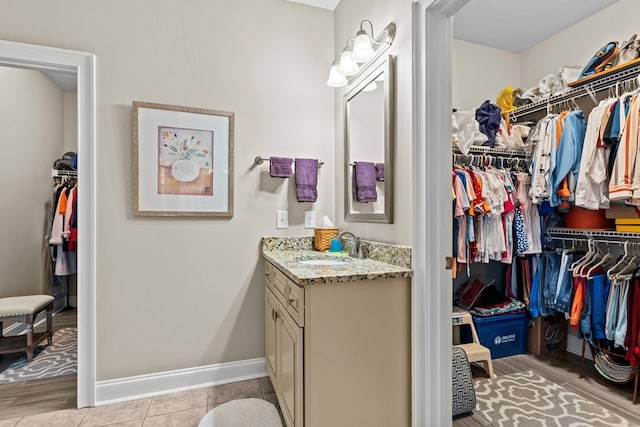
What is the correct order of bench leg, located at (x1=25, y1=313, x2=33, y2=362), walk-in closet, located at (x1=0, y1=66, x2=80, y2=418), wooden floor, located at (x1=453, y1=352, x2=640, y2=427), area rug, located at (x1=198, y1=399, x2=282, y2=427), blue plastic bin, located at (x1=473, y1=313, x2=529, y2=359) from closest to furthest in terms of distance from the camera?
1. area rug, located at (x1=198, y1=399, x2=282, y2=427)
2. wooden floor, located at (x1=453, y1=352, x2=640, y2=427)
3. bench leg, located at (x1=25, y1=313, x2=33, y2=362)
4. blue plastic bin, located at (x1=473, y1=313, x2=529, y2=359)
5. walk-in closet, located at (x1=0, y1=66, x2=80, y2=418)

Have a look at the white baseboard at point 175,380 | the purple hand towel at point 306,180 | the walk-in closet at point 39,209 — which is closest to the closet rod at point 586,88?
the purple hand towel at point 306,180

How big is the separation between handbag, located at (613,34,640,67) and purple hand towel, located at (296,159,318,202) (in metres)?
2.17

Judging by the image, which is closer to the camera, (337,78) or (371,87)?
(371,87)

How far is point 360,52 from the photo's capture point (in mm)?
1817

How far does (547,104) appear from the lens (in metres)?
2.67

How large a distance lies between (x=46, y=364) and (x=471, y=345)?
313 cm

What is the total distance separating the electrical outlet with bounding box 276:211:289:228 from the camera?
7.63 ft

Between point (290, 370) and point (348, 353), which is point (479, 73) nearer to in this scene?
point (348, 353)

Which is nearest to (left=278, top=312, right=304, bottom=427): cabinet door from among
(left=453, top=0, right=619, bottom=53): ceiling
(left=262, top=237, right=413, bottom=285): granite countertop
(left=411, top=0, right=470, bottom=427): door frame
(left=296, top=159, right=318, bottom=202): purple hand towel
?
(left=262, top=237, right=413, bottom=285): granite countertop

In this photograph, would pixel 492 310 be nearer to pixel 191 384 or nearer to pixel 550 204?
pixel 550 204

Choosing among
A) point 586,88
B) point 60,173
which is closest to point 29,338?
point 60,173

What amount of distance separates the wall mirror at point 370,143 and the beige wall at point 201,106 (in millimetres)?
292

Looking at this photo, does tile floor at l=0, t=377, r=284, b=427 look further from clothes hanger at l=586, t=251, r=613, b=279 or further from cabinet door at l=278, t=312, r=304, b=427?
clothes hanger at l=586, t=251, r=613, b=279

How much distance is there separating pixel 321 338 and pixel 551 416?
153cm
